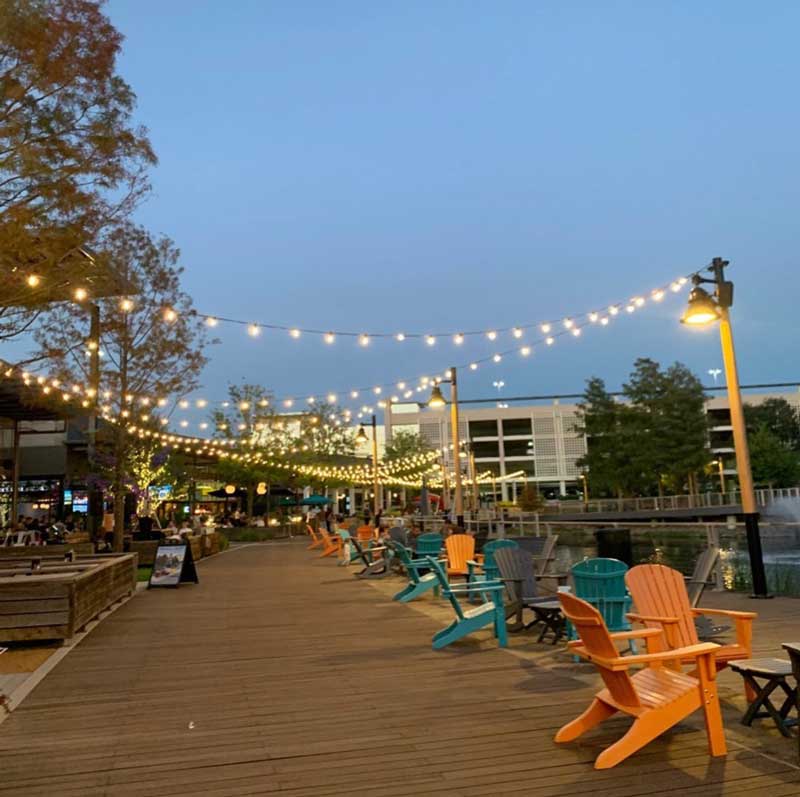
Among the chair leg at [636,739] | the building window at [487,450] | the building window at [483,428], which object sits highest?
the building window at [483,428]

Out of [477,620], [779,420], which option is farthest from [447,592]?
[779,420]

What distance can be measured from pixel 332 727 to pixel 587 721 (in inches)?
60.6

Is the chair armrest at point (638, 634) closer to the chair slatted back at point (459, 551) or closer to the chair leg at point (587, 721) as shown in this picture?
the chair leg at point (587, 721)

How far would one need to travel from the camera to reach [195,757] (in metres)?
3.99

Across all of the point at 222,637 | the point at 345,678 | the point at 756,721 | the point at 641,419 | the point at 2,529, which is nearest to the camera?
the point at 756,721

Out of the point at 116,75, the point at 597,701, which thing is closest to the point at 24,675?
the point at 597,701

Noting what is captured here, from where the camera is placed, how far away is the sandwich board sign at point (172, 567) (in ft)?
42.8

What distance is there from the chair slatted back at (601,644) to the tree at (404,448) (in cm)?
4885

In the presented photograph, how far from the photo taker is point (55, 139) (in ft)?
27.1

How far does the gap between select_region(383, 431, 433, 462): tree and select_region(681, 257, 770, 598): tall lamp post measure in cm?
4292

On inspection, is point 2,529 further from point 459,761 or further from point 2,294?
point 459,761

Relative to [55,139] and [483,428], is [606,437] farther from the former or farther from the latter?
[55,139]

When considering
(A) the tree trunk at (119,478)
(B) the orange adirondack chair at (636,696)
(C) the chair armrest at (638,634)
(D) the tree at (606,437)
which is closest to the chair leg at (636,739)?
(B) the orange adirondack chair at (636,696)

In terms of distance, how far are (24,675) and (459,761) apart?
4.38 metres
